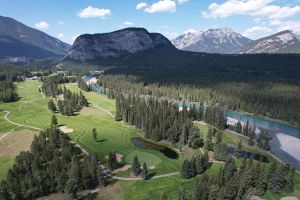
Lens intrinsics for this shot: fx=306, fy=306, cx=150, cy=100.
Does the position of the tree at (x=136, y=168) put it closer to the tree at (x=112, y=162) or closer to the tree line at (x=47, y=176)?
the tree at (x=112, y=162)

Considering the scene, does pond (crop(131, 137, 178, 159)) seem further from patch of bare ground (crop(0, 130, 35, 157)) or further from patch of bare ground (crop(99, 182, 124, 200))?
patch of bare ground (crop(0, 130, 35, 157))

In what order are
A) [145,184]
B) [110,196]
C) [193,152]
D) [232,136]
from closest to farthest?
[110,196]
[145,184]
[193,152]
[232,136]

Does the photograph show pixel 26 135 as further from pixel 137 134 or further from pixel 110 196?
pixel 110 196

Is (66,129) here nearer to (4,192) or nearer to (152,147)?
(152,147)

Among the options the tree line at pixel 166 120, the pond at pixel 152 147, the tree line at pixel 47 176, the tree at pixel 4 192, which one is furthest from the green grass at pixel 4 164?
the tree line at pixel 166 120

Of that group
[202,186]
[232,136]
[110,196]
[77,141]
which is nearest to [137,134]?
[77,141]

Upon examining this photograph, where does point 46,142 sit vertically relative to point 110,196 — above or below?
above

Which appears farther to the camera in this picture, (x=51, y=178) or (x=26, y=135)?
(x=26, y=135)

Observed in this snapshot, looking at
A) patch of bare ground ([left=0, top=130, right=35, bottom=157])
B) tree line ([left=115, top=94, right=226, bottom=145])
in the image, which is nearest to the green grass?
patch of bare ground ([left=0, top=130, right=35, bottom=157])
